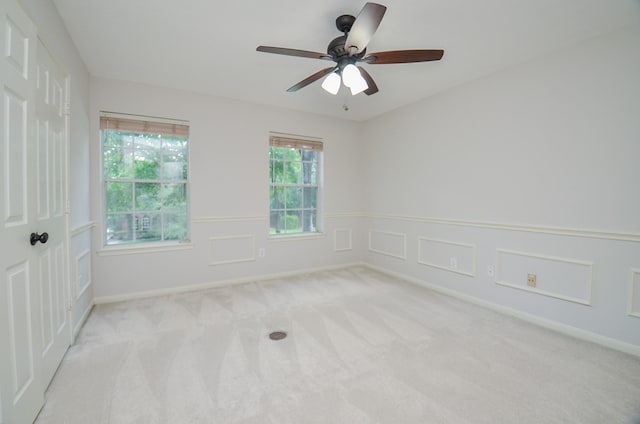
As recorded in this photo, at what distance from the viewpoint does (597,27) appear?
2.17 meters

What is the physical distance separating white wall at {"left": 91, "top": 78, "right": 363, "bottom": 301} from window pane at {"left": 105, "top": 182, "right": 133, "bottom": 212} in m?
0.15

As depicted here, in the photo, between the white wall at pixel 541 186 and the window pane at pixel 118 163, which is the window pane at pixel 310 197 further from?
the window pane at pixel 118 163

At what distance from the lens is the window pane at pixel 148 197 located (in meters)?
3.37

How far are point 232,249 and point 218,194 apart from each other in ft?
2.50

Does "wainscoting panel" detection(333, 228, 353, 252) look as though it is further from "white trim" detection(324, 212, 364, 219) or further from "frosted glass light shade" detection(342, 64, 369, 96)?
"frosted glass light shade" detection(342, 64, 369, 96)

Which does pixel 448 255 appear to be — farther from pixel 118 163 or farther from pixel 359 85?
pixel 118 163

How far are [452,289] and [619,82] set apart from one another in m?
2.42

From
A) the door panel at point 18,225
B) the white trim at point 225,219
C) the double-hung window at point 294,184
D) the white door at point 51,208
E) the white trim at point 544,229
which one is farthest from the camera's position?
the double-hung window at point 294,184

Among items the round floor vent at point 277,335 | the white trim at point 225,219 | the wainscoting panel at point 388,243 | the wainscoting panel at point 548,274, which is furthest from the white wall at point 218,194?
the wainscoting panel at point 548,274

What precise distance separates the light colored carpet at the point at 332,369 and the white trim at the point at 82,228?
2.81 feet

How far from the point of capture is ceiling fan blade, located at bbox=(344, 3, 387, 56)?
58.4 inches

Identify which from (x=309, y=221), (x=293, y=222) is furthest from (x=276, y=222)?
(x=309, y=221)

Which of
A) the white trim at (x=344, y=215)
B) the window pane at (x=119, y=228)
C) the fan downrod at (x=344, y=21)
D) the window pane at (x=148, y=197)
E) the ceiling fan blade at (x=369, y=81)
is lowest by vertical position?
the window pane at (x=119, y=228)

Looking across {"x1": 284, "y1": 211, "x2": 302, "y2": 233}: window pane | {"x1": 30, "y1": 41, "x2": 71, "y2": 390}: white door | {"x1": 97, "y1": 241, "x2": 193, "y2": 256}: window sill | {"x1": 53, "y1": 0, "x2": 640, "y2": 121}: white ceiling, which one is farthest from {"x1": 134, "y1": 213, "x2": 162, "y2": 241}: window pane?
{"x1": 284, "y1": 211, "x2": 302, "y2": 233}: window pane
